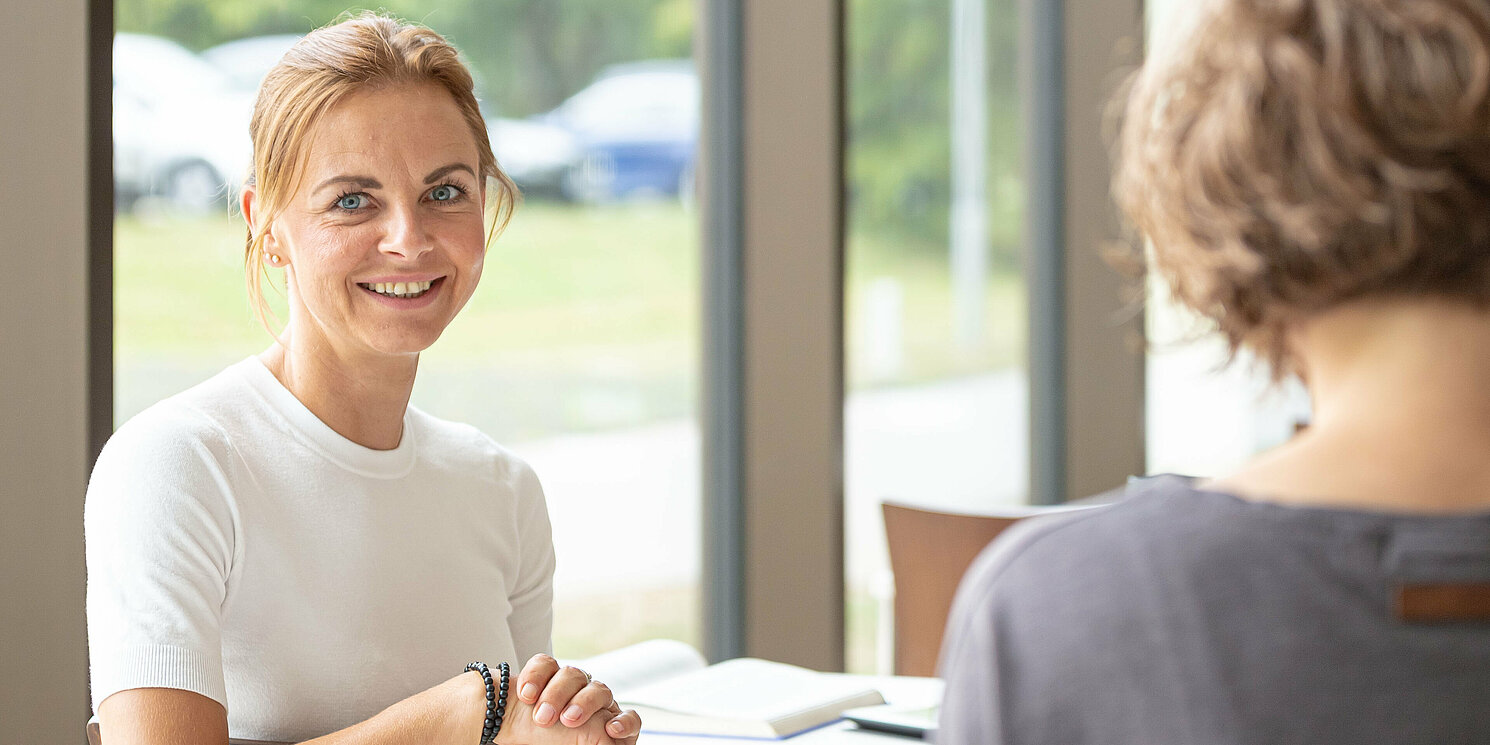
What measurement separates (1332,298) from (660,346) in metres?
2.51

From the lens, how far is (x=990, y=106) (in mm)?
4676

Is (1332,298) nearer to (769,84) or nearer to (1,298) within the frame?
(1,298)

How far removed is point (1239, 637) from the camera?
28.2 inches

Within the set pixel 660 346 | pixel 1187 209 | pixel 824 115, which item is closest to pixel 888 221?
pixel 824 115

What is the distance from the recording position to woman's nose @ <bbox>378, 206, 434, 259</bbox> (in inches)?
65.6

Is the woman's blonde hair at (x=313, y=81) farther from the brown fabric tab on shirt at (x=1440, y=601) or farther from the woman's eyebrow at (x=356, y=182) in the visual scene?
the brown fabric tab on shirt at (x=1440, y=601)

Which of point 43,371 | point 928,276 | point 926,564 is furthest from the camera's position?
point 928,276

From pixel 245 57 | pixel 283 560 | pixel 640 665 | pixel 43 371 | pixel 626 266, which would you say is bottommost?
pixel 640 665

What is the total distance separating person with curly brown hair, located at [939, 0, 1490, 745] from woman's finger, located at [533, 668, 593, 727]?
809 millimetres

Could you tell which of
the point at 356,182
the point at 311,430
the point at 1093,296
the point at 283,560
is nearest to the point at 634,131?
the point at 356,182

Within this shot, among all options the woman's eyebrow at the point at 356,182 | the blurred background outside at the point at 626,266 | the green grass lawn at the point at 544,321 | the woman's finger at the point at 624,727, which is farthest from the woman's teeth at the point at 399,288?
the green grass lawn at the point at 544,321

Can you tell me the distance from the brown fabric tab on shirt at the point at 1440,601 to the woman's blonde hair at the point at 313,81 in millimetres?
1318

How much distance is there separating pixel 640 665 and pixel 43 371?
945mm

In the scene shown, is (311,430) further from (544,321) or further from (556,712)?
(544,321)
